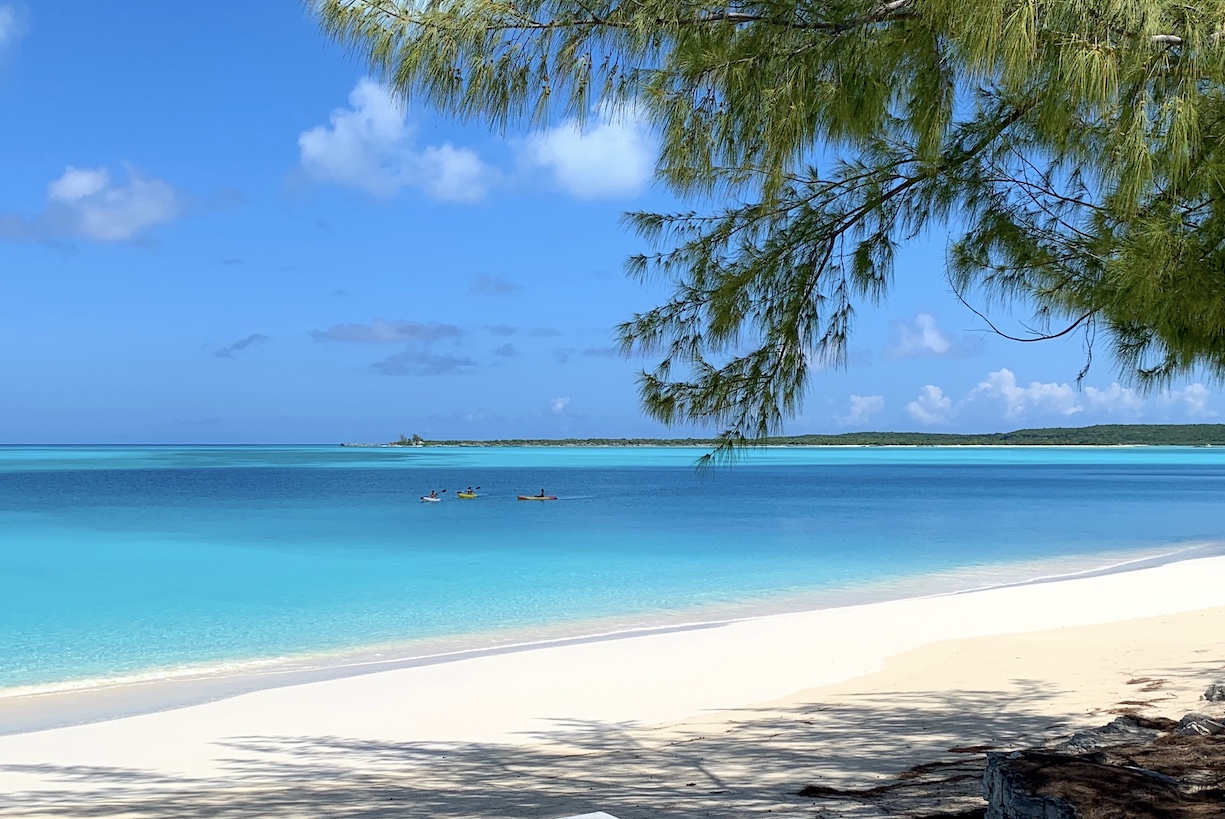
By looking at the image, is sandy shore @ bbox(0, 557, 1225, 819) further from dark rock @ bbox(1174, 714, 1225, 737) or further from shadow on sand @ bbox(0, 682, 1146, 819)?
dark rock @ bbox(1174, 714, 1225, 737)

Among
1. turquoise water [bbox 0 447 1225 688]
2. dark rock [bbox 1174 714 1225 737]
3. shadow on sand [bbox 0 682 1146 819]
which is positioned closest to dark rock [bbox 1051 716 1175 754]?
dark rock [bbox 1174 714 1225 737]

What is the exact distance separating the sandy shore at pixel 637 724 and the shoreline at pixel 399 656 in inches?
21.3

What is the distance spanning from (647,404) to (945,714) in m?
3.86

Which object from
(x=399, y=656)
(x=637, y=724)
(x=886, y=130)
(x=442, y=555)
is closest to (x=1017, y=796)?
(x=886, y=130)

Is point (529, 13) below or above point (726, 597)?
above

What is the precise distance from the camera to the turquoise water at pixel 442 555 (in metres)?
13.5

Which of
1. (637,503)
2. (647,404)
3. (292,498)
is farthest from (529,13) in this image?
(292,498)

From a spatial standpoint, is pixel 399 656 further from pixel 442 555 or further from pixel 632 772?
pixel 442 555

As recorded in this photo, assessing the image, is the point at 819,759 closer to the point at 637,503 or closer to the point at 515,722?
the point at 515,722

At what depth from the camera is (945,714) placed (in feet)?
22.2

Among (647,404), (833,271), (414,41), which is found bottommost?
(647,404)

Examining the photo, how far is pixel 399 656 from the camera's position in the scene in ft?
37.0

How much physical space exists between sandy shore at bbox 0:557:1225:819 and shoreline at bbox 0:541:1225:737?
1.77 feet

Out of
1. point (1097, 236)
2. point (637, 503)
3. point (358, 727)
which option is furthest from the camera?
point (637, 503)
